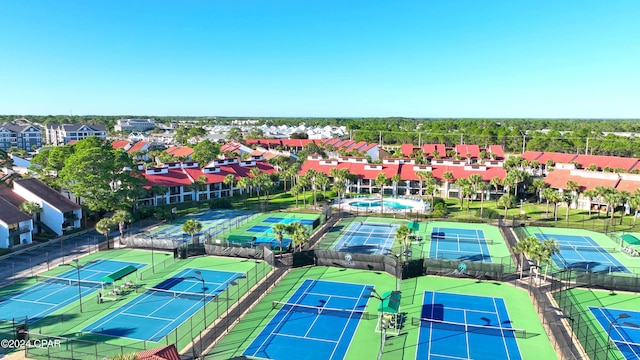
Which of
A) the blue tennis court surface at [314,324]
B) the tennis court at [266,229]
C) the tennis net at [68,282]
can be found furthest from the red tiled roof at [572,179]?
the tennis net at [68,282]

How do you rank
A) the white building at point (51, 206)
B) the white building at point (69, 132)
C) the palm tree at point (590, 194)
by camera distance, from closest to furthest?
the white building at point (51, 206) < the palm tree at point (590, 194) < the white building at point (69, 132)

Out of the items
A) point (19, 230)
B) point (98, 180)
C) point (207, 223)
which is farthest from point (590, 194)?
point (19, 230)

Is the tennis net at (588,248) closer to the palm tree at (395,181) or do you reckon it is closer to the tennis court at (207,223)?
the palm tree at (395,181)

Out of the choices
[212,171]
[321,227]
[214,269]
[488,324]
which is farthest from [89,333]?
[212,171]

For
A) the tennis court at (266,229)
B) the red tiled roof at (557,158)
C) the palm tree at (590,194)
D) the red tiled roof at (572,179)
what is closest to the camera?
the tennis court at (266,229)

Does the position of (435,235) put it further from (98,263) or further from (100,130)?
(100,130)
